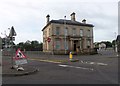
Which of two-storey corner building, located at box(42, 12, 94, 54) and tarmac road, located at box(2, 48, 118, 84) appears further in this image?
two-storey corner building, located at box(42, 12, 94, 54)

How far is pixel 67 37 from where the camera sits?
5009 centimetres

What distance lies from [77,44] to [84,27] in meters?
5.70

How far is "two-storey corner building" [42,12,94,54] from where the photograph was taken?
48.2 m

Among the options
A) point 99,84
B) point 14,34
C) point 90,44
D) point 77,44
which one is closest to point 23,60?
point 14,34

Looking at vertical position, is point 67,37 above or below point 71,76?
above

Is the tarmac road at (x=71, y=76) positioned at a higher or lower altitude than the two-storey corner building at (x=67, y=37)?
lower

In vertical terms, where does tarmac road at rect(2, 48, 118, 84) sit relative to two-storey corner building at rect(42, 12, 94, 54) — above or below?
below

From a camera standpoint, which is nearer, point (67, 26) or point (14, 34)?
point (14, 34)

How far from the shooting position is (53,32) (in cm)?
4828

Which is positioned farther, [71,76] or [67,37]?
[67,37]

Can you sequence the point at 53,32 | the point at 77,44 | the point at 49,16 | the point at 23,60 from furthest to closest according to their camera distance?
the point at 49,16 < the point at 77,44 < the point at 53,32 < the point at 23,60

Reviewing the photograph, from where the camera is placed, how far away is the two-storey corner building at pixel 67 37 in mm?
48188

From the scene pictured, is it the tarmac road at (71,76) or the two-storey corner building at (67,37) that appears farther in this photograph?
the two-storey corner building at (67,37)

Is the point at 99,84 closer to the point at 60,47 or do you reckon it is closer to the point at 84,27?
the point at 60,47
